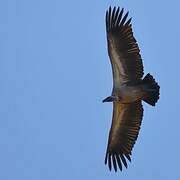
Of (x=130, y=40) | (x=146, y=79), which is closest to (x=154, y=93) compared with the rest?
(x=146, y=79)

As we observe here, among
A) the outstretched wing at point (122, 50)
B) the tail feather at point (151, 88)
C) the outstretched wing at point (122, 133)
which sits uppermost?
the outstretched wing at point (122, 50)

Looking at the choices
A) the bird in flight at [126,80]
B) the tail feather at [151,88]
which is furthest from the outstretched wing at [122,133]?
the tail feather at [151,88]

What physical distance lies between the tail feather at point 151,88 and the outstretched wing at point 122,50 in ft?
0.97

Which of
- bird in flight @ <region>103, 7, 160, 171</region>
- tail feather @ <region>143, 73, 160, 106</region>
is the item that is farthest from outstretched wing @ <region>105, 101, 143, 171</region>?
tail feather @ <region>143, 73, 160, 106</region>

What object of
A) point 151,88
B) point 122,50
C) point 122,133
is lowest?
point 122,133

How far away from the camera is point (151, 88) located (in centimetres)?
1350

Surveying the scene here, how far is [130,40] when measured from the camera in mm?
13844

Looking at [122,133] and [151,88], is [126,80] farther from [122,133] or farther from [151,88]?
[122,133]

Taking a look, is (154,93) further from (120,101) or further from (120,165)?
(120,165)

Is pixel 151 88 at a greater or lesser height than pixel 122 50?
lesser

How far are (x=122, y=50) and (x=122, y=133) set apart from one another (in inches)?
77.0

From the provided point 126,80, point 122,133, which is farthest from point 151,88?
point 122,133

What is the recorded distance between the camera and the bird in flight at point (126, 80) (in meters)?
13.7

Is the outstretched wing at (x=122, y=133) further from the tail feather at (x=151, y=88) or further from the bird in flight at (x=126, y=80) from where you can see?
the tail feather at (x=151, y=88)
